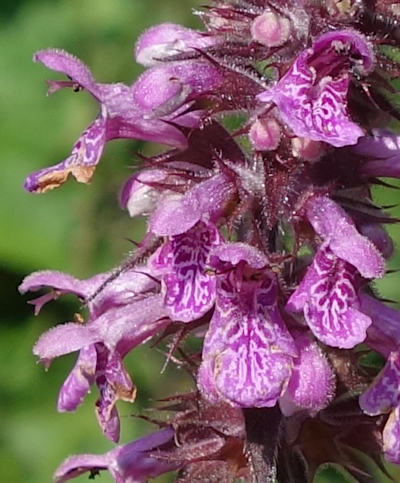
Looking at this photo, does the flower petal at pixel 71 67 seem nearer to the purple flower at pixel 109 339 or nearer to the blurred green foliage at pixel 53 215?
the purple flower at pixel 109 339

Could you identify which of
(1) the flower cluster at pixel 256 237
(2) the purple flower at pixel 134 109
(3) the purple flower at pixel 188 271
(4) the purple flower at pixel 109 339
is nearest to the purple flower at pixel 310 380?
(1) the flower cluster at pixel 256 237

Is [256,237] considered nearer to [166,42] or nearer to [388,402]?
[388,402]

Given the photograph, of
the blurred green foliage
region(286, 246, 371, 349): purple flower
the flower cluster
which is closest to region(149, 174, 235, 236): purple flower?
the flower cluster

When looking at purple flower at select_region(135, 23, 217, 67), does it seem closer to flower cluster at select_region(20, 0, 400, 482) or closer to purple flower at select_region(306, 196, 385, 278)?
flower cluster at select_region(20, 0, 400, 482)

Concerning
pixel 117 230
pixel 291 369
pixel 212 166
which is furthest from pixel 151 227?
pixel 117 230

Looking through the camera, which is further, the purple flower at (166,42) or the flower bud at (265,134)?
the purple flower at (166,42)

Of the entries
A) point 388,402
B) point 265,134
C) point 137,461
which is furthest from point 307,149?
point 137,461
